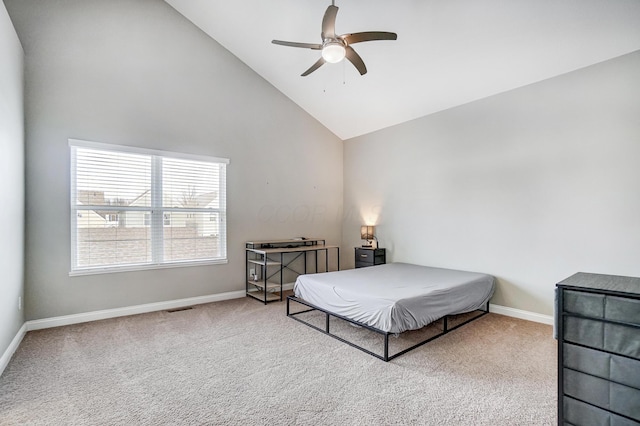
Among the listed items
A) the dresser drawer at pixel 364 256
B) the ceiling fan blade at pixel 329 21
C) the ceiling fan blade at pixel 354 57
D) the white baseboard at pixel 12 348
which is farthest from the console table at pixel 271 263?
the ceiling fan blade at pixel 329 21

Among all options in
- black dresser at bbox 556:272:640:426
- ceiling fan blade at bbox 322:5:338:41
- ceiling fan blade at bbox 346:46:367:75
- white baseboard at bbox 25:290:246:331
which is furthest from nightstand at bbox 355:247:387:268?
black dresser at bbox 556:272:640:426

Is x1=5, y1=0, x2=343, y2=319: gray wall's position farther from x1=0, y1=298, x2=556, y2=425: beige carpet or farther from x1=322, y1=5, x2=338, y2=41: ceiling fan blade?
x1=322, y1=5, x2=338, y2=41: ceiling fan blade

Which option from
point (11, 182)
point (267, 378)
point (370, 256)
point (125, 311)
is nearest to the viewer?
point (267, 378)

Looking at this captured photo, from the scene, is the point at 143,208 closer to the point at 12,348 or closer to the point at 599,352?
the point at 12,348

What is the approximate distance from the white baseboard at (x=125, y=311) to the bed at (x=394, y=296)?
1.36 meters

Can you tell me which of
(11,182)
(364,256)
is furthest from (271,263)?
(11,182)

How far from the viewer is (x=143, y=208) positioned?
165 inches

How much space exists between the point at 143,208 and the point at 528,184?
16.2 feet

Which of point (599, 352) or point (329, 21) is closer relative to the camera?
point (599, 352)

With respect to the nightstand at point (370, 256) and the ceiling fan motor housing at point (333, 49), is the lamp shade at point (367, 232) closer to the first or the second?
the nightstand at point (370, 256)

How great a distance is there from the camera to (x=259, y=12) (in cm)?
403

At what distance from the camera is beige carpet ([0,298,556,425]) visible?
2.01 m

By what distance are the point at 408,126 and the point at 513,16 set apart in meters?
2.21

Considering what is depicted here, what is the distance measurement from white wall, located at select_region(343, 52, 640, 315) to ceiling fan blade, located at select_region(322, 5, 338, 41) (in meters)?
2.58
